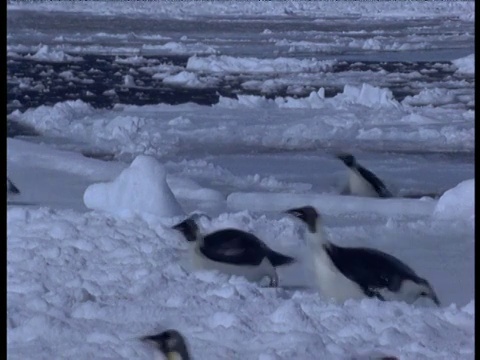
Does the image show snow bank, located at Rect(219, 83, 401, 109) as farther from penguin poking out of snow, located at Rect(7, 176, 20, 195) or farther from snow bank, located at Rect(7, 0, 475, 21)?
penguin poking out of snow, located at Rect(7, 176, 20, 195)

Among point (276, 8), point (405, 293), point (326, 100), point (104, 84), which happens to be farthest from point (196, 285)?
point (326, 100)

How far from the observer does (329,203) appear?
3006 mm

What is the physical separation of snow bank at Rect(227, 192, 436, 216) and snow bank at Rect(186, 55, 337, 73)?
0.46 meters

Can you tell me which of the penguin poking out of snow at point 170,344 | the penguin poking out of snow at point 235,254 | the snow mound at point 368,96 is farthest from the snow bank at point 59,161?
the penguin poking out of snow at point 170,344

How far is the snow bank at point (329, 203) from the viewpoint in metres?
2.99

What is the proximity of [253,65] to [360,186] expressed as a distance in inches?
19.9

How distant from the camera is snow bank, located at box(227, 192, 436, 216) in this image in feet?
9.81

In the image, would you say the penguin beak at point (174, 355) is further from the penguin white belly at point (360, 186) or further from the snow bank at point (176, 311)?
the penguin white belly at point (360, 186)

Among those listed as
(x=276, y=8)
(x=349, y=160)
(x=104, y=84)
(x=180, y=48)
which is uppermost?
(x=276, y=8)

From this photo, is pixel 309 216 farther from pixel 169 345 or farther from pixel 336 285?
pixel 169 345

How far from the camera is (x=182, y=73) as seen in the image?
3350 millimetres

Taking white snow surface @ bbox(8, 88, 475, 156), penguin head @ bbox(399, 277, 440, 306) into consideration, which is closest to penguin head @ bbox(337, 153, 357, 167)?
white snow surface @ bbox(8, 88, 475, 156)

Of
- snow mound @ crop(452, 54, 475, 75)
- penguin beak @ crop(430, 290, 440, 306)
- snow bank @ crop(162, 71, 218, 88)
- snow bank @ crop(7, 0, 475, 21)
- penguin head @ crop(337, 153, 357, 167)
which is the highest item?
snow bank @ crop(7, 0, 475, 21)

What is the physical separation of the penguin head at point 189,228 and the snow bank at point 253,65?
2.31 feet
